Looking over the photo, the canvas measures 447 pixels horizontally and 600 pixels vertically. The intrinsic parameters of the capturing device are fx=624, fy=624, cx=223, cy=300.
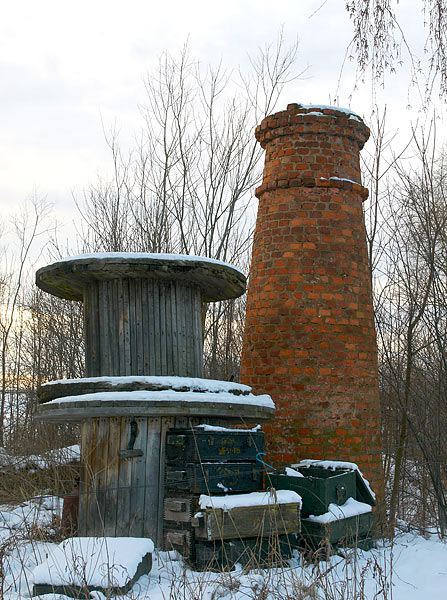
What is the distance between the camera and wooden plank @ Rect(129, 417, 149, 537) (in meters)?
5.69

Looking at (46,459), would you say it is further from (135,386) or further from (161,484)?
(135,386)

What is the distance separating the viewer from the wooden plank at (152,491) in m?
5.71

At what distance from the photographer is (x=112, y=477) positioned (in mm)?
5785

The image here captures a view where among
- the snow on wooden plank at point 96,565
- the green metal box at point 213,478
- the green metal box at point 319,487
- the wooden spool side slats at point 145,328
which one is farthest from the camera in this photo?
the wooden spool side slats at point 145,328

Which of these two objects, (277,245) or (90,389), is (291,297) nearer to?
(277,245)

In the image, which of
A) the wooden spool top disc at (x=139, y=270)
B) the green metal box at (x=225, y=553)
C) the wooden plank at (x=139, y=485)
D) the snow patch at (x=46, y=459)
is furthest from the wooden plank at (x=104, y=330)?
the snow patch at (x=46, y=459)

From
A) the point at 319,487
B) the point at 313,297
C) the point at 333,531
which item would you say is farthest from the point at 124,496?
the point at 313,297

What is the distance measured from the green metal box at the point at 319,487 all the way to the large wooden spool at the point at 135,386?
68cm

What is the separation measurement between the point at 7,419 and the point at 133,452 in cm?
1474

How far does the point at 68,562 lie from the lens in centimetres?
435

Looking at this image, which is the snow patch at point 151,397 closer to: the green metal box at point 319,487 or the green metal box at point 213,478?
the green metal box at point 213,478

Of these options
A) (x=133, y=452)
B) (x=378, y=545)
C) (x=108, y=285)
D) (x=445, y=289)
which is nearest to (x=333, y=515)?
(x=378, y=545)

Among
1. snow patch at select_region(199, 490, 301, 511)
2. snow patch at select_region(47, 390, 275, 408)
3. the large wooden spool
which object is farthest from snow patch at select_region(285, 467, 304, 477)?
snow patch at select_region(47, 390, 275, 408)

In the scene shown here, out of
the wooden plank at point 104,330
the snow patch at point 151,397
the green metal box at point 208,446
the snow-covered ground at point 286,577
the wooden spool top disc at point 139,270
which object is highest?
the wooden spool top disc at point 139,270
